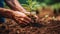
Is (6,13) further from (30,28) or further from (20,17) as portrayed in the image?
(30,28)

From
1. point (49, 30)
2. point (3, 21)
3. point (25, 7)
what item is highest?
point (25, 7)

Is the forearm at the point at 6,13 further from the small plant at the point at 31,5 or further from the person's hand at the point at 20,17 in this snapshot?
the small plant at the point at 31,5

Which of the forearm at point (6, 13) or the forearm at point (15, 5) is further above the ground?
the forearm at point (15, 5)

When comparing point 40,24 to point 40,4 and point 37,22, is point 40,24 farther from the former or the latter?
point 40,4

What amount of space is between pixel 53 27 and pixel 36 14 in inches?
8.8

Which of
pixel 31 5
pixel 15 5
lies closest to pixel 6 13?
pixel 15 5

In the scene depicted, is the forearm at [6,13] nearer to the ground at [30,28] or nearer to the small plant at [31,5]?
the ground at [30,28]

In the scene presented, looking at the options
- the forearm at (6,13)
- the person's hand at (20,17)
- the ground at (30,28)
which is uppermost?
the forearm at (6,13)

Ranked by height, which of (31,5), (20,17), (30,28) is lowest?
(30,28)

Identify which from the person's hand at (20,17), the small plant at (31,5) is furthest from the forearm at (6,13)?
the small plant at (31,5)

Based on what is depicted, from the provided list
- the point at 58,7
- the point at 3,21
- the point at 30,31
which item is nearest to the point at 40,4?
the point at 58,7

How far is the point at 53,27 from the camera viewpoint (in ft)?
5.65

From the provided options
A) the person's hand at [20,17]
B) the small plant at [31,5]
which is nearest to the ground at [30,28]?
the person's hand at [20,17]

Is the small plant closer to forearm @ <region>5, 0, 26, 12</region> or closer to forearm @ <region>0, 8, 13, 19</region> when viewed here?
forearm @ <region>5, 0, 26, 12</region>
